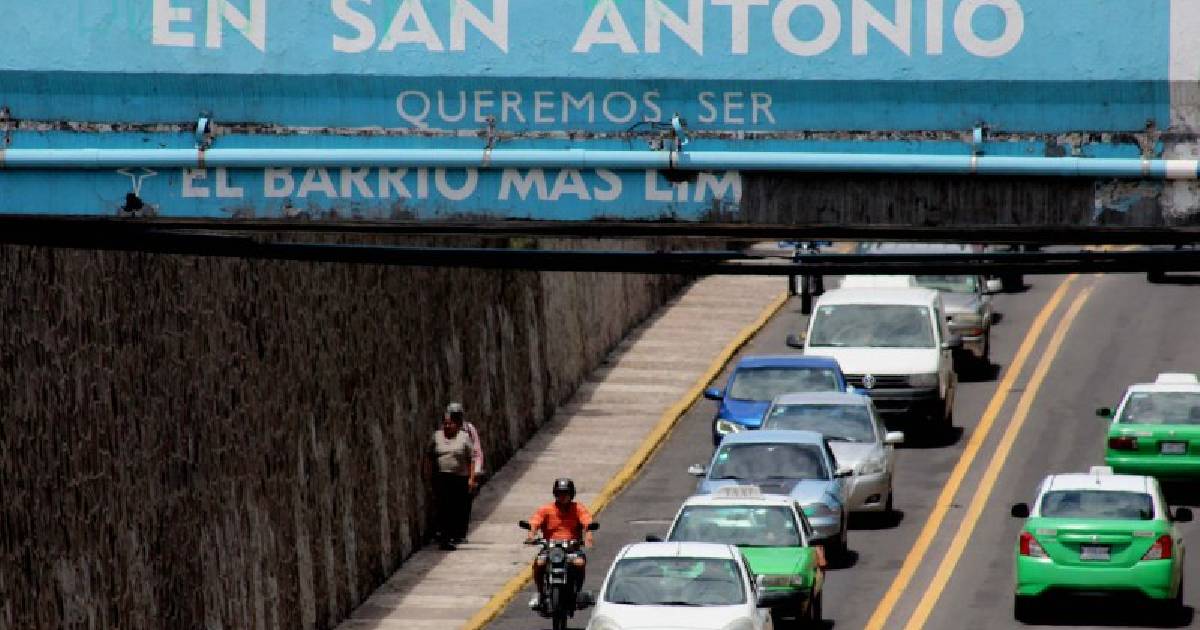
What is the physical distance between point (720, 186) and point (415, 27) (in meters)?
1.73

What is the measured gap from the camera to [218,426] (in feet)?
77.7

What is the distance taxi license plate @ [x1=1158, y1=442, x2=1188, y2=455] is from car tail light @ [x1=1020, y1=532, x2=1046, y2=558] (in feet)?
23.8

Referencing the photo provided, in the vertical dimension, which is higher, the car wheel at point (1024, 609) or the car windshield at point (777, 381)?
the car windshield at point (777, 381)

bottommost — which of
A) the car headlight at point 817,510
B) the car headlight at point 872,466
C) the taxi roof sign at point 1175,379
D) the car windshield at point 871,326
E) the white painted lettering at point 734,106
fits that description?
the car headlight at point 817,510

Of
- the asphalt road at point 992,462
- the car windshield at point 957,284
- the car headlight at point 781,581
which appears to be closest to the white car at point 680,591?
the car headlight at point 781,581

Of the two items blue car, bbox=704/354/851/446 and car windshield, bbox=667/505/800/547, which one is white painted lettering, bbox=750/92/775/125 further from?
blue car, bbox=704/354/851/446

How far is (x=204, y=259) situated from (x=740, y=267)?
9089 mm

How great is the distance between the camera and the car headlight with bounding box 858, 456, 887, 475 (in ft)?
106

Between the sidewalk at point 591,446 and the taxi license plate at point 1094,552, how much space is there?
19.7 feet

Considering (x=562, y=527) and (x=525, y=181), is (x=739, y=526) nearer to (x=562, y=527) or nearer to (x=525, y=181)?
(x=562, y=527)

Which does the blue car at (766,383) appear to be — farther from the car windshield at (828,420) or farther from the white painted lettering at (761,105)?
the white painted lettering at (761,105)

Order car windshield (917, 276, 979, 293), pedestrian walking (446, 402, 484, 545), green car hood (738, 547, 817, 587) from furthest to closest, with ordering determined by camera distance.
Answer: car windshield (917, 276, 979, 293) < pedestrian walking (446, 402, 484, 545) < green car hood (738, 547, 817, 587)

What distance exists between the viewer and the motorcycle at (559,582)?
85.9 feet

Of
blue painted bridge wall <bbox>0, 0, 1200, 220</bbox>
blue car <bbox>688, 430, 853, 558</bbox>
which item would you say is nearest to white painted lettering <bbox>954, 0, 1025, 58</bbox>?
blue painted bridge wall <bbox>0, 0, 1200, 220</bbox>
